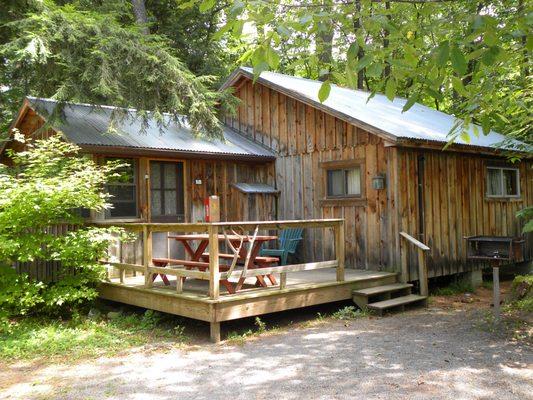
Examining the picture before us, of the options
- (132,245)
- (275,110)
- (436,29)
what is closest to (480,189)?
(275,110)

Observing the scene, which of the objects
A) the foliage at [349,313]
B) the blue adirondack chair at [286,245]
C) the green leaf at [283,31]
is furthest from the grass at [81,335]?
the green leaf at [283,31]

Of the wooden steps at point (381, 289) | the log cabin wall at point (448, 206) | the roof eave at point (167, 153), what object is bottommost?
the wooden steps at point (381, 289)

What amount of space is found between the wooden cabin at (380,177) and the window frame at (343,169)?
0.06 feet

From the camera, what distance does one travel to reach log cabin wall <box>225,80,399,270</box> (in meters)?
8.68

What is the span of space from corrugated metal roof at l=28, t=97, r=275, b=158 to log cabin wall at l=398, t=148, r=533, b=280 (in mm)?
3232

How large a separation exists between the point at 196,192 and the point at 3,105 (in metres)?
8.81

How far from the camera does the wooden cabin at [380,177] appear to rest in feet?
28.2

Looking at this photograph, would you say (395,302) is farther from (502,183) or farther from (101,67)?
(101,67)

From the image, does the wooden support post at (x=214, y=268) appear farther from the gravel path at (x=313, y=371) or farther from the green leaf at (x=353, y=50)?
the green leaf at (x=353, y=50)

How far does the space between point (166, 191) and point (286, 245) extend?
2.54m

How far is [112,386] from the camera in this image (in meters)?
4.69

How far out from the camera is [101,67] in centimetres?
770

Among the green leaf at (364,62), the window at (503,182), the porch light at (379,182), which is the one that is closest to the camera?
the green leaf at (364,62)

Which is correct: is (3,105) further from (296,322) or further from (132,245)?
(296,322)
